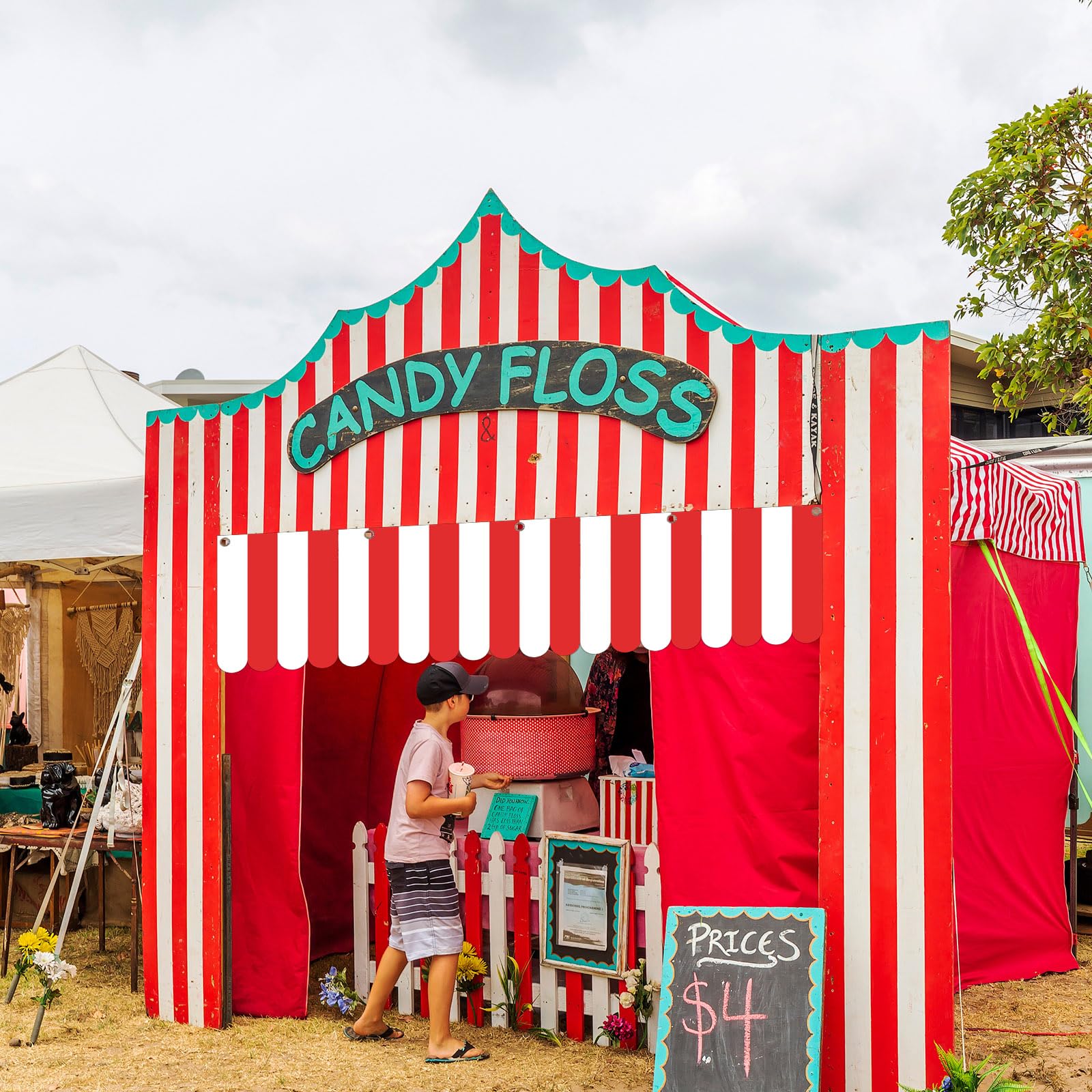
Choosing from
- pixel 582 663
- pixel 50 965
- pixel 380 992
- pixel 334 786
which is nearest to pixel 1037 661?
pixel 380 992

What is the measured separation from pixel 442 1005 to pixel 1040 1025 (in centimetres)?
257

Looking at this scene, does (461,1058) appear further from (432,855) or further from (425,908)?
(432,855)

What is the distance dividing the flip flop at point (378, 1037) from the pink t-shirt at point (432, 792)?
31.4 inches

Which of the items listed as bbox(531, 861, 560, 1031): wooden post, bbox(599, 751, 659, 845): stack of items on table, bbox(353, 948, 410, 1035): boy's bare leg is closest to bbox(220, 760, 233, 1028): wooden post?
bbox(353, 948, 410, 1035): boy's bare leg

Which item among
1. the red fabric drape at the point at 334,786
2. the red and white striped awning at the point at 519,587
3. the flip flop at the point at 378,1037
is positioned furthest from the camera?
the red fabric drape at the point at 334,786

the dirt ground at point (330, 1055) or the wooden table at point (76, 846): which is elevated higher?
the wooden table at point (76, 846)

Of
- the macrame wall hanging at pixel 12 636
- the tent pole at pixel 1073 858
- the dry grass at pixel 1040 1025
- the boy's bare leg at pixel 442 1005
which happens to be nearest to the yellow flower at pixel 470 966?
the boy's bare leg at pixel 442 1005

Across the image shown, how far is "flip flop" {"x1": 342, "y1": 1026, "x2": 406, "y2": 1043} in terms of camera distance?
4.56m

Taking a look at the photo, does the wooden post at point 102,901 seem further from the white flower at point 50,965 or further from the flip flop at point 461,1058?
the flip flop at point 461,1058

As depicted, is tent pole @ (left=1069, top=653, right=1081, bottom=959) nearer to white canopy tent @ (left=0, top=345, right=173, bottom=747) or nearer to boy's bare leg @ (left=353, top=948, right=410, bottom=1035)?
boy's bare leg @ (left=353, top=948, right=410, bottom=1035)

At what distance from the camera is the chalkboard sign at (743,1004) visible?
11.1 feet

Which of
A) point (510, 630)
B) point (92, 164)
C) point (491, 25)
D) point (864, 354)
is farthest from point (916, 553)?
point (92, 164)

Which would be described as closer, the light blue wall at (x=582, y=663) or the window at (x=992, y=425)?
the light blue wall at (x=582, y=663)

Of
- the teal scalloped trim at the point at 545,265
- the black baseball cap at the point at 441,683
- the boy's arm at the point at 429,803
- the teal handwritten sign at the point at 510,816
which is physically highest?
the teal scalloped trim at the point at 545,265
